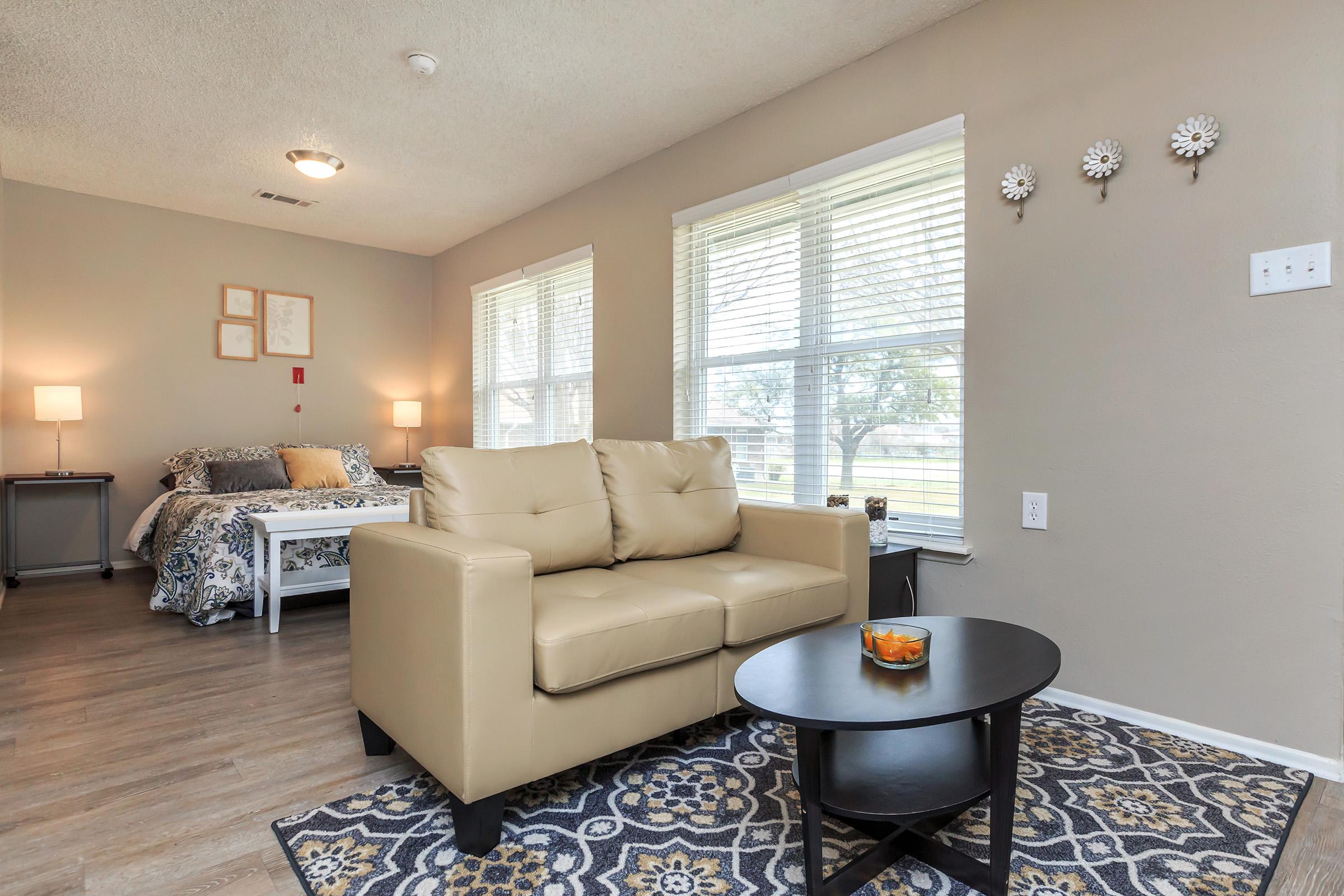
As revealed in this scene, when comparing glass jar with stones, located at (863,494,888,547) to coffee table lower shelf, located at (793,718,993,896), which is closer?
coffee table lower shelf, located at (793,718,993,896)

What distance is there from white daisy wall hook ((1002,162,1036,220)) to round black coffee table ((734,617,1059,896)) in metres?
1.56

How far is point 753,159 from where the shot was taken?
335 centimetres

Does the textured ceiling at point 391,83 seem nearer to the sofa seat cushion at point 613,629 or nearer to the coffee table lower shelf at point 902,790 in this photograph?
the sofa seat cushion at point 613,629

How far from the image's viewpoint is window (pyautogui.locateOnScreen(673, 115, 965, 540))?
267cm

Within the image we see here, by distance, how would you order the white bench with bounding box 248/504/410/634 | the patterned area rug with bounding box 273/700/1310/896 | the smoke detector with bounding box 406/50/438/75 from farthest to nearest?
the white bench with bounding box 248/504/410/634 < the smoke detector with bounding box 406/50/438/75 < the patterned area rug with bounding box 273/700/1310/896

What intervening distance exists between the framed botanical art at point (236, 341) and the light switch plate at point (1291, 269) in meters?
5.73

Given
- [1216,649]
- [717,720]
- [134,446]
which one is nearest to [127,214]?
[134,446]

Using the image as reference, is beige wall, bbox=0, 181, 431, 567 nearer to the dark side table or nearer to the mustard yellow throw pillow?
the dark side table

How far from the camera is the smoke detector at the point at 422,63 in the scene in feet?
9.30

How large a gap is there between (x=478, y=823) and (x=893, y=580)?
66.0 inches

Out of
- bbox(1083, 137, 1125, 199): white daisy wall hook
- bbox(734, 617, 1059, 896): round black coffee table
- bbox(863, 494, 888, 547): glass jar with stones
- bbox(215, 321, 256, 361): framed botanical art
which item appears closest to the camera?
bbox(734, 617, 1059, 896): round black coffee table

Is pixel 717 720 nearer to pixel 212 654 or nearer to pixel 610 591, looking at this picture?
pixel 610 591

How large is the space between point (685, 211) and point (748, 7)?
1174 mm

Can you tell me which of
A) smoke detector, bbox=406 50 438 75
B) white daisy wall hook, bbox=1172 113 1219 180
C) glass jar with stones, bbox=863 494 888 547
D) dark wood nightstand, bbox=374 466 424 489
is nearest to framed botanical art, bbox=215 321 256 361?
dark wood nightstand, bbox=374 466 424 489
